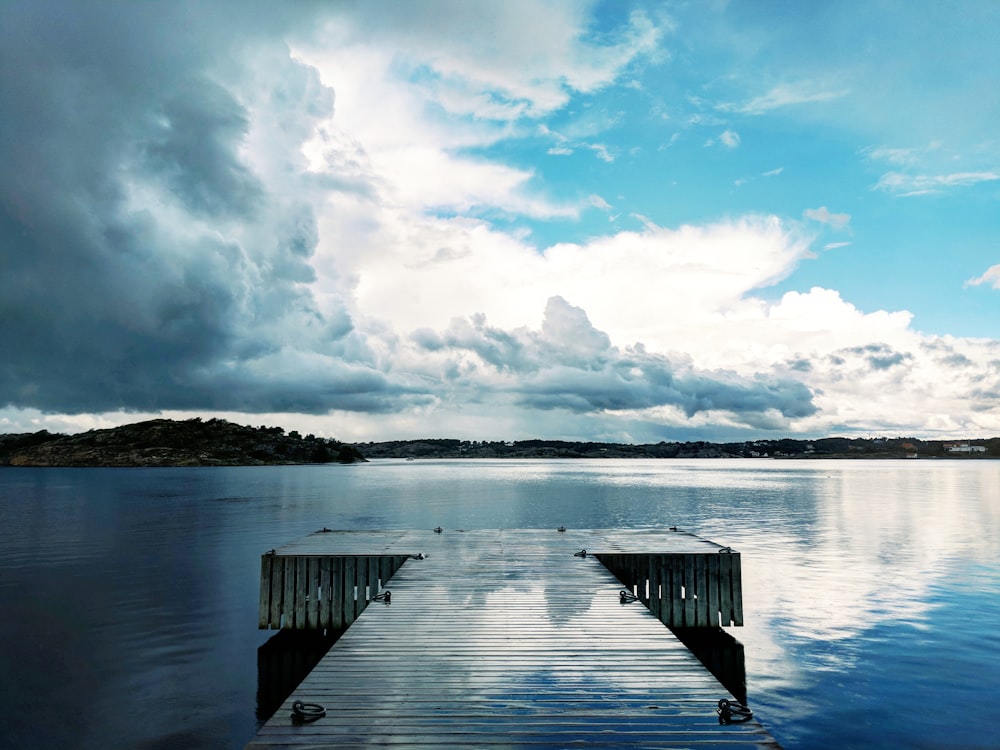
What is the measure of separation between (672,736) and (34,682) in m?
19.3

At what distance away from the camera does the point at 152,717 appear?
15805 millimetres

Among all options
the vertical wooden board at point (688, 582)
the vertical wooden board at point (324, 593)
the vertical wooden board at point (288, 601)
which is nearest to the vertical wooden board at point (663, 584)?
the vertical wooden board at point (688, 582)

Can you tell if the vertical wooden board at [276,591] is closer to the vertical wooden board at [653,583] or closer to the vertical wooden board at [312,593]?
the vertical wooden board at [312,593]

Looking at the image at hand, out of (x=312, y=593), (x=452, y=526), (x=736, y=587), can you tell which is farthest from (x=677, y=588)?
(x=452, y=526)

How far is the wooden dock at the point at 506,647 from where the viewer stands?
7.58m

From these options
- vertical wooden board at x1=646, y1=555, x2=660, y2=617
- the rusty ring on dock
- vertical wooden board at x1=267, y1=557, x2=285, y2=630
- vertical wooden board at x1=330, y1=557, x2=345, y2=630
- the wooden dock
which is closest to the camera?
the wooden dock

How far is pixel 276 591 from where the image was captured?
19.7 m

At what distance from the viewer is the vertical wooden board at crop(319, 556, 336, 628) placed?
19625mm

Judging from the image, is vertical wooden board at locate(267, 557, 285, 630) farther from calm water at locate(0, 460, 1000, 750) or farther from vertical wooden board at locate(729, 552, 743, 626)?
vertical wooden board at locate(729, 552, 743, 626)

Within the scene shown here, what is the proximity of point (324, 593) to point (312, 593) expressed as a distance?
0.39m

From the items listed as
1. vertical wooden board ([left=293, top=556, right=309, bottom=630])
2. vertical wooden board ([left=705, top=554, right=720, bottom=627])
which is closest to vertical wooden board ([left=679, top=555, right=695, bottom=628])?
vertical wooden board ([left=705, top=554, right=720, bottom=627])

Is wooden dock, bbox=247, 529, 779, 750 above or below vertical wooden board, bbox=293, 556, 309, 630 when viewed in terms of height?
above

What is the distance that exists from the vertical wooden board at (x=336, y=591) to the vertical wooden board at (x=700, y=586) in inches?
447

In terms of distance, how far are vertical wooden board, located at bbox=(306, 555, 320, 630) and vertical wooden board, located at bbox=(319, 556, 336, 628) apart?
0.10 meters
